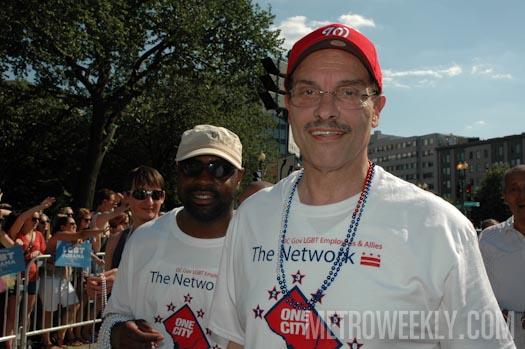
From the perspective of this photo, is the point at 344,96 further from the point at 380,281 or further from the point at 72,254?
the point at 72,254

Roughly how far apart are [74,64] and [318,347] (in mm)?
18559

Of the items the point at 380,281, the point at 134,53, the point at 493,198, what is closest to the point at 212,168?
the point at 380,281

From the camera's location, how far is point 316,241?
182 centimetres

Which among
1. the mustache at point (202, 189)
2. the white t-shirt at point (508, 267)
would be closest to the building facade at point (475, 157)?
the white t-shirt at point (508, 267)

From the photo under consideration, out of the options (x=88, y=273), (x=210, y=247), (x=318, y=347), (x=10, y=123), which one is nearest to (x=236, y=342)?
(x=318, y=347)

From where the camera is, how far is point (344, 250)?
176cm

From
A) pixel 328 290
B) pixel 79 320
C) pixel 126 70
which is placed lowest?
pixel 79 320

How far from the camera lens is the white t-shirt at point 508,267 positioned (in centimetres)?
397

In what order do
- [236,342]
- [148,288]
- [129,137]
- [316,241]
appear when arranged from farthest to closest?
[129,137]
[148,288]
[236,342]
[316,241]

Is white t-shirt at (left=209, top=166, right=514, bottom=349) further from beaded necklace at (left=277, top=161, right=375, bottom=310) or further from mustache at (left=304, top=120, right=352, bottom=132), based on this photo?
mustache at (left=304, top=120, right=352, bottom=132)

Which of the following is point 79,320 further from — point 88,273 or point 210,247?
point 210,247

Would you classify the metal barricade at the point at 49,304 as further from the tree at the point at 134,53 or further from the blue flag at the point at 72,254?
the tree at the point at 134,53

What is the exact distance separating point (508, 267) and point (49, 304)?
5.68 meters

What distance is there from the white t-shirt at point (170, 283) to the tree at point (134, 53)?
47.9ft
